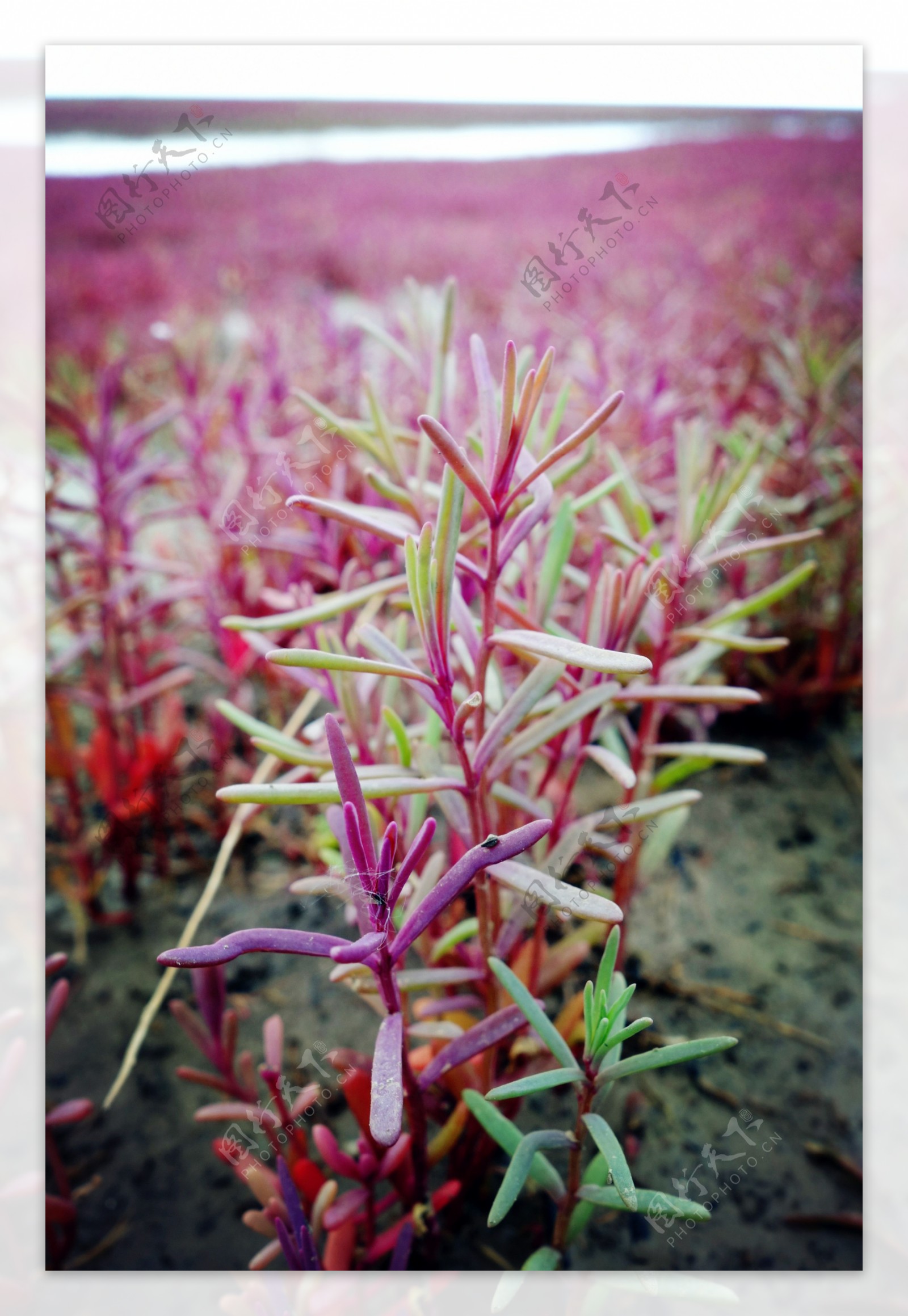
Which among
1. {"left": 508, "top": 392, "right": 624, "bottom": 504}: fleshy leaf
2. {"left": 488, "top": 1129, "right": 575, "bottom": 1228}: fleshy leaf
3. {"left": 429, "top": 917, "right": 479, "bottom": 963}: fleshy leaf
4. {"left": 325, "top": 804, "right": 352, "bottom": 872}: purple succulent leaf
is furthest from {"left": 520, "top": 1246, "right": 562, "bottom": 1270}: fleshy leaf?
{"left": 508, "top": 392, "right": 624, "bottom": 504}: fleshy leaf

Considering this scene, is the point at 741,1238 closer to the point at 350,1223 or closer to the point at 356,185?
the point at 350,1223

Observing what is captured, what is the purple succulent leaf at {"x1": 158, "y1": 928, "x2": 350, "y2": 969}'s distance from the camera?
0.40 meters

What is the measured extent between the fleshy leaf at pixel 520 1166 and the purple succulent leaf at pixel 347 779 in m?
0.20

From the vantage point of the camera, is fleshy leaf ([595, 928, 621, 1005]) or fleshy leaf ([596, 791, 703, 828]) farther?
fleshy leaf ([596, 791, 703, 828])

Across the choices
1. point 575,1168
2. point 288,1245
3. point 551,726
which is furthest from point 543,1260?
point 551,726

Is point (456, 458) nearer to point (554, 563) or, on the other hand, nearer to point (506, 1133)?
point (554, 563)

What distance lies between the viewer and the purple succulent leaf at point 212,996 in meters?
0.65

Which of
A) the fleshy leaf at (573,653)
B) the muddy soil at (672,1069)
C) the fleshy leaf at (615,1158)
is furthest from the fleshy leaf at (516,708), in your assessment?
the muddy soil at (672,1069)

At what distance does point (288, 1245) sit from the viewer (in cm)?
55

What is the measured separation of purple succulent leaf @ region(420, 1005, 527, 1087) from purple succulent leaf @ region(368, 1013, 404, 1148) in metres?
0.10

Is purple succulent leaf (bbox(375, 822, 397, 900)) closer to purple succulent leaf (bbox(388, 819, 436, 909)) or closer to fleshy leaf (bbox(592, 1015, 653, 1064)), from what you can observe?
purple succulent leaf (bbox(388, 819, 436, 909))

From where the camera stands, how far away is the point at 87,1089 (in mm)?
879

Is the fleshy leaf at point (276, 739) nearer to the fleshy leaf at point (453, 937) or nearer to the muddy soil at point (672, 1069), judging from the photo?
the fleshy leaf at point (453, 937)
